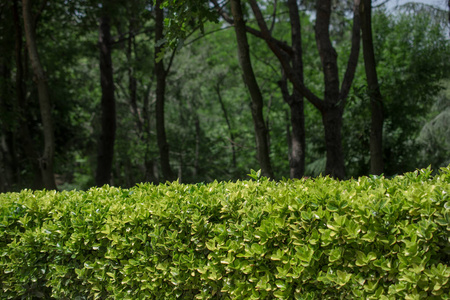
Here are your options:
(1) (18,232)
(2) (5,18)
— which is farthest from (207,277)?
(2) (5,18)

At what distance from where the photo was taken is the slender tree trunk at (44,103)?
9227 mm

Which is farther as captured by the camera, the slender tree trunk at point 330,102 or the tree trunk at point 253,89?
the slender tree trunk at point 330,102

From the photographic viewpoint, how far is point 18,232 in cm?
482

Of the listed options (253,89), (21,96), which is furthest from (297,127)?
(21,96)

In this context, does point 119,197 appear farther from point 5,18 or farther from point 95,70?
point 95,70

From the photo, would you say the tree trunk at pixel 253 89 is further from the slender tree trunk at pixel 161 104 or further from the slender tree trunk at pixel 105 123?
the slender tree trunk at pixel 105 123

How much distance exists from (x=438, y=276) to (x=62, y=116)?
2083 centimetres

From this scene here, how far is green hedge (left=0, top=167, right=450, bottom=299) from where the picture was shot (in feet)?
9.67

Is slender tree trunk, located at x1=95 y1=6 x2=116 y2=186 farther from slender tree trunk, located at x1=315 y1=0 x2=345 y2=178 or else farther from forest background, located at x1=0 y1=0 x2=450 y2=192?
slender tree trunk, located at x1=315 y1=0 x2=345 y2=178

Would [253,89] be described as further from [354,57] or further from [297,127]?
[297,127]

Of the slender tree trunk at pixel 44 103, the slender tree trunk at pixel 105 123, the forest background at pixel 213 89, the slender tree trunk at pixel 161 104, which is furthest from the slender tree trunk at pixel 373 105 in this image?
the slender tree trunk at pixel 105 123

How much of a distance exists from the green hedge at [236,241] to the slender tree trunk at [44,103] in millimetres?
4518

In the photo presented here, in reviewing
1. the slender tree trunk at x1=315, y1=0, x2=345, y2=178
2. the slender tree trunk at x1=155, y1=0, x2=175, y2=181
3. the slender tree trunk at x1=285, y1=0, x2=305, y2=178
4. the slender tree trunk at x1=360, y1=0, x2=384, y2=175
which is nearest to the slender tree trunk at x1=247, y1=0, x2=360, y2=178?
the slender tree trunk at x1=315, y1=0, x2=345, y2=178

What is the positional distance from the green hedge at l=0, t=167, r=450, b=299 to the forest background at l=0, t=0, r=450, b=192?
2.52 meters
